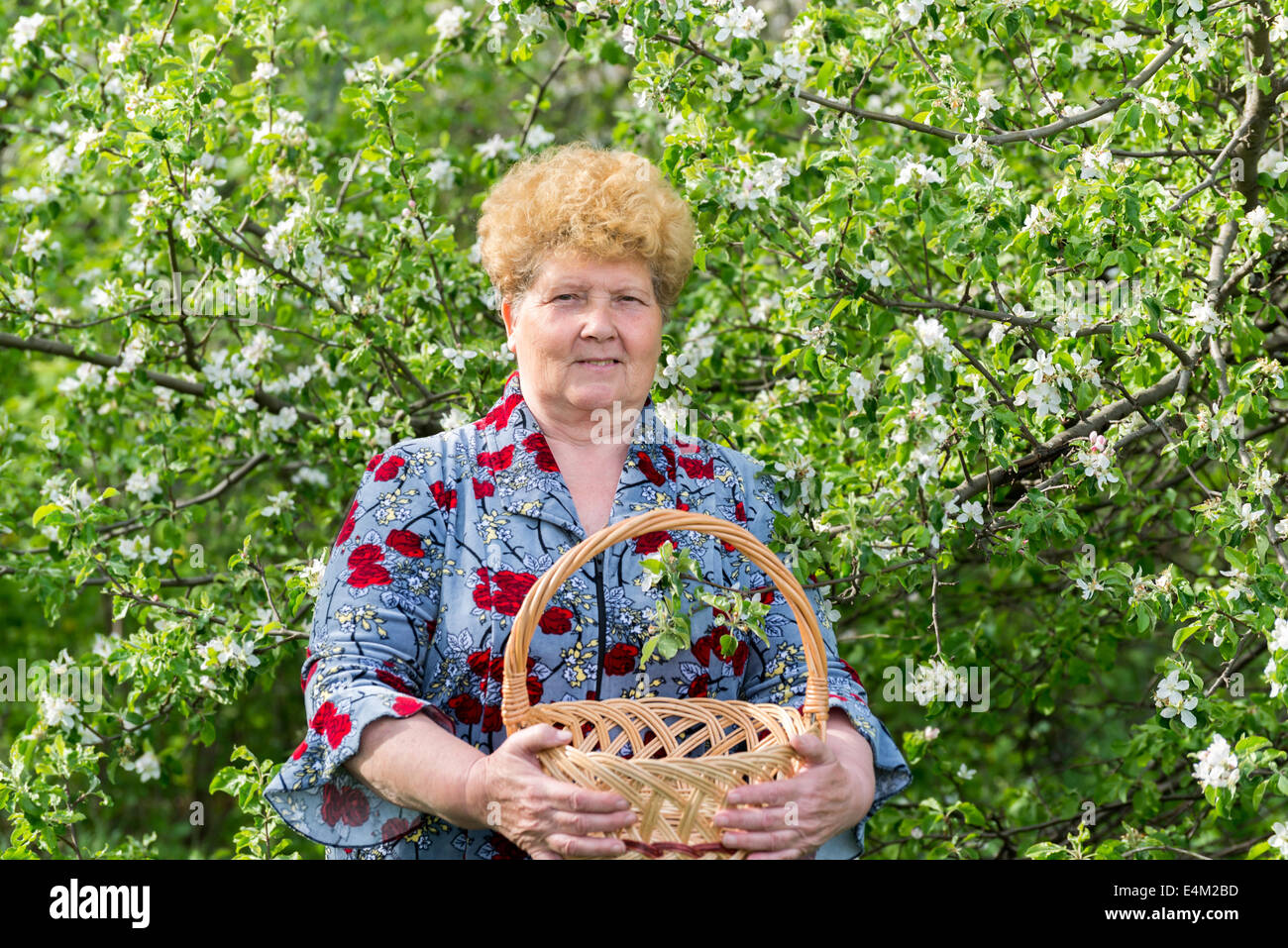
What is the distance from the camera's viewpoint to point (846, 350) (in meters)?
2.85

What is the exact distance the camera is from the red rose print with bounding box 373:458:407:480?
93.0 inches

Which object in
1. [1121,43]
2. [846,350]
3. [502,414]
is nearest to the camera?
[502,414]

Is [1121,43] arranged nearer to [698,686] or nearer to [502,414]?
[502,414]

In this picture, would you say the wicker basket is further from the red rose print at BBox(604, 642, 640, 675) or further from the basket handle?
the red rose print at BBox(604, 642, 640, 675)

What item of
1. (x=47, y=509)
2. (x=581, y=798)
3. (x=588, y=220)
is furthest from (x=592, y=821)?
(x=47, y=509)

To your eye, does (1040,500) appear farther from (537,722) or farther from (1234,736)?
(537,722)

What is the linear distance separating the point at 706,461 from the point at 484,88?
4370 millimetres

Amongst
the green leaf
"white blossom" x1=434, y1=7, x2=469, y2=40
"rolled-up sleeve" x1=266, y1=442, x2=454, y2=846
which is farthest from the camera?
"white blossom" x1=434, y1=7, x2=469, y2=40

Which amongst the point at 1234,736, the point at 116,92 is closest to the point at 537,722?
the point at 1234,736

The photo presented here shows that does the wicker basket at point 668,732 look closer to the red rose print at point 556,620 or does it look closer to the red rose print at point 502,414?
the red rose print at point 556,620

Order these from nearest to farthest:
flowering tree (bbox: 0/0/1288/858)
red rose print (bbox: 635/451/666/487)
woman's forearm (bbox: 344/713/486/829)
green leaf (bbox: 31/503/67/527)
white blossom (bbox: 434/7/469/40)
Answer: woman's forearm (bbox: 344/713/486/829)
red rose print (bbox: 635/451/666/487)
flowering tree (bbox: 0/0/1288/858)
green leaf (bbox: 31/503/67/527)
white blossom (bbox: 434/7/469/40)

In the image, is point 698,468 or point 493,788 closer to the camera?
point 493,788

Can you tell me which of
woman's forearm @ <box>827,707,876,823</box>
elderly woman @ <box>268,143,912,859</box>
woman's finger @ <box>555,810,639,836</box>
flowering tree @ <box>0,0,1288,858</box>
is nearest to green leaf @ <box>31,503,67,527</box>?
flowering tree @ <box>0,0,1288,858</box>

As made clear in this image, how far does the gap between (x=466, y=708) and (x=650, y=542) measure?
447 mm
